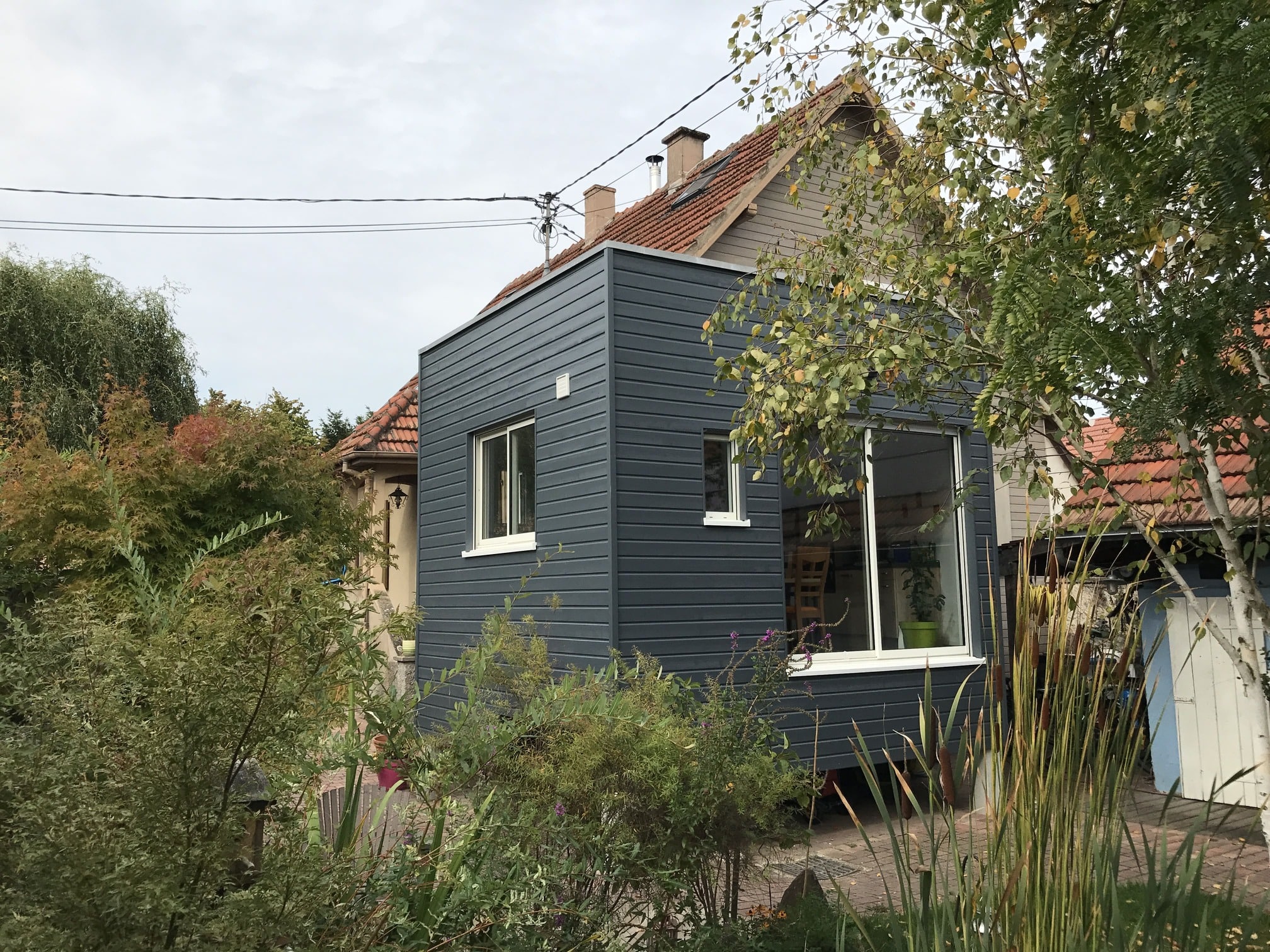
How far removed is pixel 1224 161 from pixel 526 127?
9.55 m

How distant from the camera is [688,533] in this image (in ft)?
24.6

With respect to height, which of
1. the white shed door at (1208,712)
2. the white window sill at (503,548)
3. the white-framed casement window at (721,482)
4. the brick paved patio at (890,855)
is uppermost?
the white-framed casement window at (721,482)

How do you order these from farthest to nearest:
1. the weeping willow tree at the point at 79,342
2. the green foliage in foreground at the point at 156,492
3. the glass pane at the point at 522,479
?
1. the weeping willow tree at the point at 79,342
2. the glass pane at the point at 522,479
3. the green foliage in foreground at the point at 156,492

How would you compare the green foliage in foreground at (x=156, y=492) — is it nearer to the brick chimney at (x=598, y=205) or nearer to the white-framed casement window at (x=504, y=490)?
the white-framed casement window at (x=504, y=490)

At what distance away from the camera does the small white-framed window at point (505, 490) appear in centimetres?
873

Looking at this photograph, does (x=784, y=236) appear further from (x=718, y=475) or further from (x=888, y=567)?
(x=888, y=567)

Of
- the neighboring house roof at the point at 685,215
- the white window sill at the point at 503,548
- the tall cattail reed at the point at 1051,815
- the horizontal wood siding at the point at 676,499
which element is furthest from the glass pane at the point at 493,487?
the tall cattail reed at the point at 1051,815

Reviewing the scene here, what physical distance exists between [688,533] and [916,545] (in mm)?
2360

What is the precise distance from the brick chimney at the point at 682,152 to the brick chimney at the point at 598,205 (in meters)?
1.65

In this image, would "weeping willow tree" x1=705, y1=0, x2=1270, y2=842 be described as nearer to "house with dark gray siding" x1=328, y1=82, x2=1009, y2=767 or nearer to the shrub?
"house with dark gray siding" x1=328, y1=82, x2=1009, y2=767

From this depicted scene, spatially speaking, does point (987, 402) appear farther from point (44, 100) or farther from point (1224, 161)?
point (44, 100)

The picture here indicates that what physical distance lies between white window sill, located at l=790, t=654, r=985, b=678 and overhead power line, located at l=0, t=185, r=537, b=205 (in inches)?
445

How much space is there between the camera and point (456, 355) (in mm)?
10062

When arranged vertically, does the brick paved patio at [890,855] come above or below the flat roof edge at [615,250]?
below
